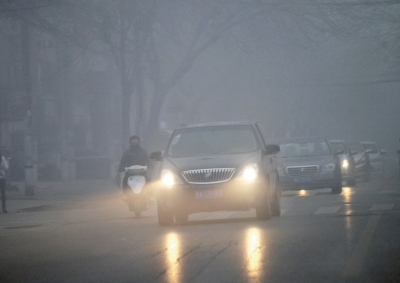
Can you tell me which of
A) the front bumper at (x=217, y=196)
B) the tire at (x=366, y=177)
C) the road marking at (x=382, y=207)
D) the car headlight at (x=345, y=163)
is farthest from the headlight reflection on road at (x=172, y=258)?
the tire at (x=366, y=177)

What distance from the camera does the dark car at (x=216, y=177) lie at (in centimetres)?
1534

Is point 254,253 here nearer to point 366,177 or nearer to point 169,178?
point 169,178

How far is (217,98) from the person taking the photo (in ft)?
208

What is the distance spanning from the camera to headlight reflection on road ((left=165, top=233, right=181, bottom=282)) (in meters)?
9.32

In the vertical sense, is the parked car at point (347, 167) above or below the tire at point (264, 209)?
above

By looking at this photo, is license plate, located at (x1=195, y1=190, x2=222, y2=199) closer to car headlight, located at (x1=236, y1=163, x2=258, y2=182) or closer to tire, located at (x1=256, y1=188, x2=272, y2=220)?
car headlight, located at (x1=236, y1=163, x2=258, y2=182)

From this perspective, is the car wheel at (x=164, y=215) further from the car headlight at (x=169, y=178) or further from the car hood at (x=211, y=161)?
the car hood at (x=211, y=161)

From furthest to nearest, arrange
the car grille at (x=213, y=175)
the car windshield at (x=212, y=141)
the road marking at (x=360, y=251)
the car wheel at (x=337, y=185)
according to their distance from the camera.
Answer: the car wheel at (x=337, y=185) < the car windshield at (x=212, y=141) < the car grille at (x=213, y=175) < the road marking at (x=360, y=251)

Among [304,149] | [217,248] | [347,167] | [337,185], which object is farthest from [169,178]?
[347,167]

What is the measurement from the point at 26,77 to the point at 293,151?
29.3 feet

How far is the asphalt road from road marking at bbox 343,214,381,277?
0.04 ft

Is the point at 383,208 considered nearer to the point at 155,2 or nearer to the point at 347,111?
the point at 155,2

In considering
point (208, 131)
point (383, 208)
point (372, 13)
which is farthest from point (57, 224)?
point (372, 13)

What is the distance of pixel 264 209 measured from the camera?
51.6 ft
